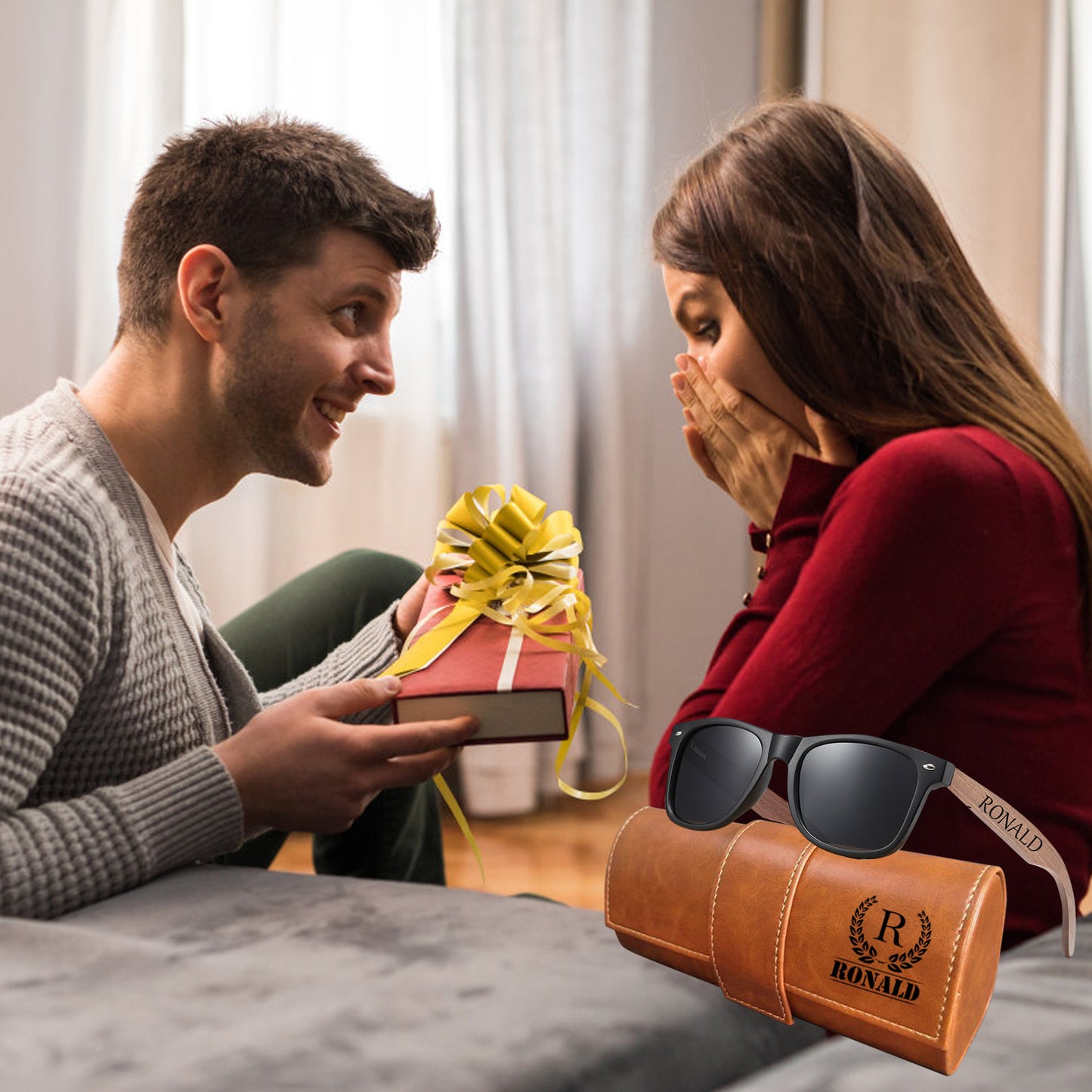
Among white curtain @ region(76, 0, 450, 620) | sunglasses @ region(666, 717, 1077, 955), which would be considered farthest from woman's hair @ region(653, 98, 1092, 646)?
white curtain @ region(76, 0, 450, 620)

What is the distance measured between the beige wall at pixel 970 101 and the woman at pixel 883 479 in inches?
65.3

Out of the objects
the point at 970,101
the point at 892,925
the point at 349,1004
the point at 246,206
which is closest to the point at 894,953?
the point at 892,925

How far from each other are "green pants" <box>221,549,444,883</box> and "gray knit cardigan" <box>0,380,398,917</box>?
31 cm

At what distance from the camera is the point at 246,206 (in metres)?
1.06

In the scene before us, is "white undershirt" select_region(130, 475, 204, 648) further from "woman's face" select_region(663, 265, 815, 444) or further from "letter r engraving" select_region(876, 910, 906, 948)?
"letter r engraving" select_region(876, 910, 906, 948)

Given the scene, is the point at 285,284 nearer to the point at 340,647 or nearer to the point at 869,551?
the point at 340,647

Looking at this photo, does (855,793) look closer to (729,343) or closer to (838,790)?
(838,790)

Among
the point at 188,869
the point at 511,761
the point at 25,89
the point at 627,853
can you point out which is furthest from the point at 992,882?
the point at 25,89

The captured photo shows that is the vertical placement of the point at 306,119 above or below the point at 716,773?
above

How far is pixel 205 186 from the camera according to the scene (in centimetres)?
108

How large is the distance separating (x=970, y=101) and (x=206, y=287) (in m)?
2.01

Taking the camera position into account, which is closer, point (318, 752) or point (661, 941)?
point (661, 941)

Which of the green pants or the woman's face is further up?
the woman's face

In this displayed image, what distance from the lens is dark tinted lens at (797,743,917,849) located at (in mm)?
564
